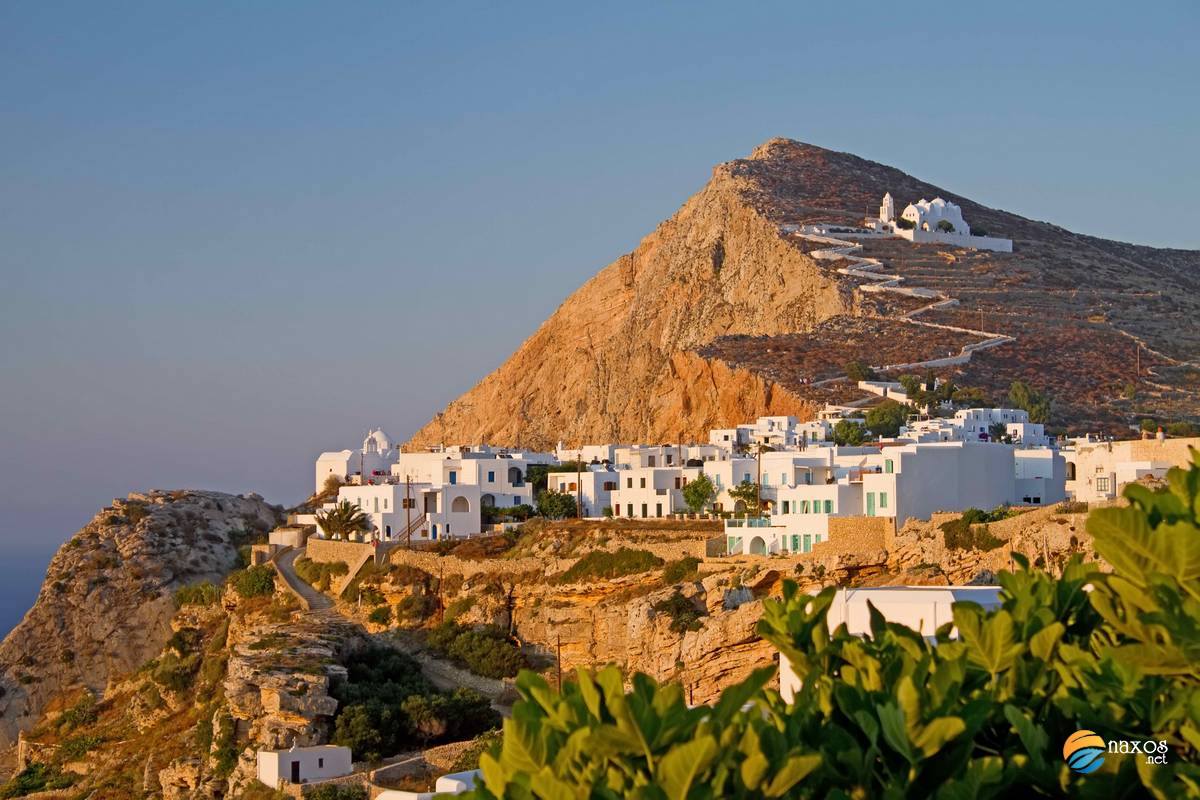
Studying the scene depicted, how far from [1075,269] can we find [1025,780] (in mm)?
92105

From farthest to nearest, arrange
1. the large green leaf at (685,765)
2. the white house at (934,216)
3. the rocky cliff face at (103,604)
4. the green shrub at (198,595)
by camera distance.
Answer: the white house at (934,216) < the rocky cliff face at (103,604) < the green shrub at (198,595) < the large green leaf at (685,765)

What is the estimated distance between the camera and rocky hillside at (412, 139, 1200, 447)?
2817 inches

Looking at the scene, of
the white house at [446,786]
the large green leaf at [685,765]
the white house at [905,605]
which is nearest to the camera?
the large green leaf at [685,765]

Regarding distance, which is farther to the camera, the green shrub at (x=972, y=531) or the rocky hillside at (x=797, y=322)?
the rocky hillside at (x=797, y=322)

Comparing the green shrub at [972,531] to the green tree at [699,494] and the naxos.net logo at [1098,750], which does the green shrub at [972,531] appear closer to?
the green tree at [699,494]

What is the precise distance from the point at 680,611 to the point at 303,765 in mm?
8731

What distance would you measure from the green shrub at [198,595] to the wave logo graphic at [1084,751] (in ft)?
146

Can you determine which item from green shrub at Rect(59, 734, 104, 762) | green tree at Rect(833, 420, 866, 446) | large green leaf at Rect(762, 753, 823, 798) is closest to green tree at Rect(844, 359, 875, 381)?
green tree at Rect(833, 420, 866, 446)

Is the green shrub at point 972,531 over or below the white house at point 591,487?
below

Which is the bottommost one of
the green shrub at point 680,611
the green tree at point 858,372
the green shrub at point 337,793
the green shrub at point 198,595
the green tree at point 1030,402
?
the green shrub at point 337,793

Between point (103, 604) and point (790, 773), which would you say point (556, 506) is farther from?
point (790, 773)

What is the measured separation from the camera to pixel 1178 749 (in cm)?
977

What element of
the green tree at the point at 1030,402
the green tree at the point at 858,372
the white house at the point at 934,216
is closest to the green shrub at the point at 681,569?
the green tree at the point at 1030,402

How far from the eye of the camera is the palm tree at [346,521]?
51750mm
